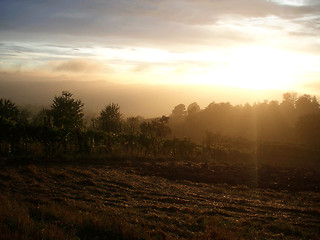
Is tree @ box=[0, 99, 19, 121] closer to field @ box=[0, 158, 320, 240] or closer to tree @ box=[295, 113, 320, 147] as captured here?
field @ box=[0, 158, 320, 240]

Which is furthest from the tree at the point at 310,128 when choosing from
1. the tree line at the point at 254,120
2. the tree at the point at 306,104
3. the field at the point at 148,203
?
the field at the point at 148,203

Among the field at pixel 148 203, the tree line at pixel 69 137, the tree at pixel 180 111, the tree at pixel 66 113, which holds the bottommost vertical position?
the field at pixel 148 203

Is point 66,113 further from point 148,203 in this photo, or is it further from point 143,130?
point 148,203

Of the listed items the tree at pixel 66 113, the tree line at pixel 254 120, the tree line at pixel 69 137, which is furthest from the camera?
the tree line at pixel 254 120

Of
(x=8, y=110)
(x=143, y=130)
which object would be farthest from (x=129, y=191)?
(x=143, y=130)

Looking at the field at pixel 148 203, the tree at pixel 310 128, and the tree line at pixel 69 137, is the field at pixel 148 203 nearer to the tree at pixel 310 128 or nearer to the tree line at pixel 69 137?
the tree line at pixel 69 137

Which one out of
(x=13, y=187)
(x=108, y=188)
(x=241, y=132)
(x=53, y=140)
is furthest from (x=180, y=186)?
(x=241, y=132)

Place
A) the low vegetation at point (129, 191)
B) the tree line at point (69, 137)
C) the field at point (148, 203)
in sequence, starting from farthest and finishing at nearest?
1. the tree line at point (69, 137)
2. the low vegetation at point (129, 191)
3. the field at point (148, 203)

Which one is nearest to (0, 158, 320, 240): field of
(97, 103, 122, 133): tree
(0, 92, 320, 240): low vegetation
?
(0, 92, 320, 240): low vegetation

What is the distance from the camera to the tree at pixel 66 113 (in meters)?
24.3

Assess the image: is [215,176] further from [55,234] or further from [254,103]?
[254,103]

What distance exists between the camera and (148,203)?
1031cm

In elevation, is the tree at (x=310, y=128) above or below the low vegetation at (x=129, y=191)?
above

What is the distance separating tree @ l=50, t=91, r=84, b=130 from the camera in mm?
24312
